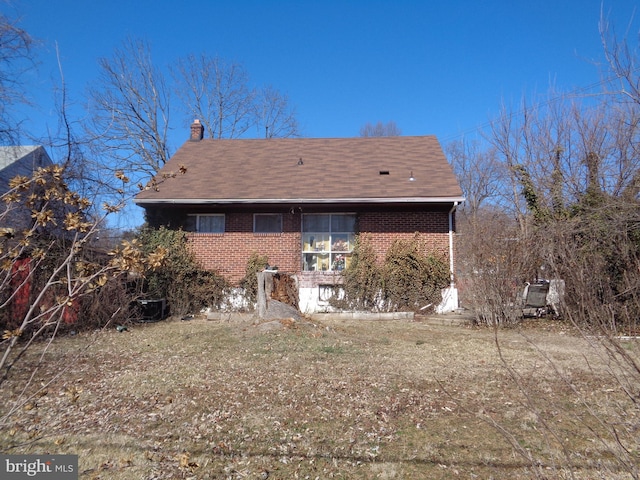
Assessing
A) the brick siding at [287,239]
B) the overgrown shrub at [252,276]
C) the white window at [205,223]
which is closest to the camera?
the overgrown shrub at [252,276]

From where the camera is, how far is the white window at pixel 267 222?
1328cm

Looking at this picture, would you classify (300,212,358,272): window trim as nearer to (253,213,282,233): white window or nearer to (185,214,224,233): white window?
(253,213,282,233): white window

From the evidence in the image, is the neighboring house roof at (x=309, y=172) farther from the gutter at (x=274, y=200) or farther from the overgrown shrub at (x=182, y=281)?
the overgrown shrub at (x=182, y=281)

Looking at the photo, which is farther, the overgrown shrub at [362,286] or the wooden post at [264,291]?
the overgrown shrub at [362,286]

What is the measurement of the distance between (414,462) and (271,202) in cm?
1000

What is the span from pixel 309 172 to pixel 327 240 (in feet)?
9.12

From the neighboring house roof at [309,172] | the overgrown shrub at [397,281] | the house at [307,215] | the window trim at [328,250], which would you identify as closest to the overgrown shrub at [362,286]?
the overgrown shrub at [397,281]

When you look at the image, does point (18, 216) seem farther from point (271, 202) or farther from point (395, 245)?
point (395, 245)

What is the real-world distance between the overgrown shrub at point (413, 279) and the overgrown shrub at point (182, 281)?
4820 mm

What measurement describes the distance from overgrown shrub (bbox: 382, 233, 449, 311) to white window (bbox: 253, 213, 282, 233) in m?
3.50

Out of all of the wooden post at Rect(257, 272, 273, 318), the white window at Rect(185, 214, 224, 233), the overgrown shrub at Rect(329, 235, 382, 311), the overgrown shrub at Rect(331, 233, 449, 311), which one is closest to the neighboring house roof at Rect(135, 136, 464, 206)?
the white window at Rect(185, 214, 224, 233)

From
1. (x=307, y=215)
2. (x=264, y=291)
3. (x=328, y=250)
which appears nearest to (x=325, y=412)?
(x=264, y=291)

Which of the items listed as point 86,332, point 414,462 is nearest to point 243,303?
point 86,332

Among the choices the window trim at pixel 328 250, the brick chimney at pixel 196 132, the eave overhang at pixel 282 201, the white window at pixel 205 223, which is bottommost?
the window trim at pixel 328 250
